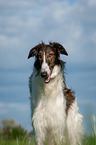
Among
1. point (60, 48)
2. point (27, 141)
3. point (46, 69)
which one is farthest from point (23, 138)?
point (60, 48)

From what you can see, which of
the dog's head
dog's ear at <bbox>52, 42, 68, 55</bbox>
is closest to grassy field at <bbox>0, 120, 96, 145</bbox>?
the dog's head

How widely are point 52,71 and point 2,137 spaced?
2.90 metres

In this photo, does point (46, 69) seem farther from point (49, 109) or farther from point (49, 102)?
point (49, 109)

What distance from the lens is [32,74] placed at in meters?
6.42

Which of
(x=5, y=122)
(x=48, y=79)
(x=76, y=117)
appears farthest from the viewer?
(x=5, y=122)

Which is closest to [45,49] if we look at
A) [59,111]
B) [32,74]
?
[32,74]

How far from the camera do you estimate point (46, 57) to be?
5.84 m

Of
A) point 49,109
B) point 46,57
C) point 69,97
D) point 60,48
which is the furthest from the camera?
point 69,97

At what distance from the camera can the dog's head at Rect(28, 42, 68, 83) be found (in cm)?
563

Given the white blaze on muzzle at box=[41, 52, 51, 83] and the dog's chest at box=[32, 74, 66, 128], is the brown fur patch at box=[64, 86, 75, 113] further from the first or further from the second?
the white blaze on muzzle at box=[41, 52, 51, 83]

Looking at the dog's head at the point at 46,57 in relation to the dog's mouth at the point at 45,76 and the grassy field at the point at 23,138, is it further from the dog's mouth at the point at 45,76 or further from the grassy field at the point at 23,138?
the grassy field at the point at 23,138

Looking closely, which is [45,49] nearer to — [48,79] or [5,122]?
[48,79]

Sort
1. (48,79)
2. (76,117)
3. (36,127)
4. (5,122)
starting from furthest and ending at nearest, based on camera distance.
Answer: (5,122) < (76,117) < (36,127) < (48,79)

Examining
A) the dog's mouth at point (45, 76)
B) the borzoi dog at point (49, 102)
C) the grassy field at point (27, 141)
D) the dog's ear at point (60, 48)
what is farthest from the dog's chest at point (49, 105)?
the dog's ear at point (60, 48)
